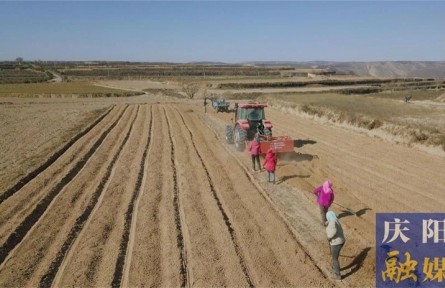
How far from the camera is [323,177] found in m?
13.2

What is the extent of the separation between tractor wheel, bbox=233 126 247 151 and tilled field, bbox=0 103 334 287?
0.71 metres

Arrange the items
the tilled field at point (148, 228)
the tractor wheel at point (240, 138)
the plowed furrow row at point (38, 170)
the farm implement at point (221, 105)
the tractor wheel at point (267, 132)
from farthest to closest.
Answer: the farm implement at point (221, 105) < the tractor wheel at point (240, 138) < the tractor wheel at point (267, 132) < the plowed furrow row at point (38, 170) < the tilled field at point (148, 228)

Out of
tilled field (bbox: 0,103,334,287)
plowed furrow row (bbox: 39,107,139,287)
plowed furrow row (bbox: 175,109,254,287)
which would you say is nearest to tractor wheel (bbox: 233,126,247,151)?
tilled field (bbox: 0,103,334,287)

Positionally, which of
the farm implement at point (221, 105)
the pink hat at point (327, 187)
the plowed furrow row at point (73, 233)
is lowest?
the plowed furrow row at point (73, 233)

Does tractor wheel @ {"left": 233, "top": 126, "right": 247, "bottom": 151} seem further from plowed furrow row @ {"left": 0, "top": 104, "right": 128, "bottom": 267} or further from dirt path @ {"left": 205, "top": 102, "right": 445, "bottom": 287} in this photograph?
plowed furrow row @ {"left": 0, "top": 104, "right": 128, "bottom": 267}

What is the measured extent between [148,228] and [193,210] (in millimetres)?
1461

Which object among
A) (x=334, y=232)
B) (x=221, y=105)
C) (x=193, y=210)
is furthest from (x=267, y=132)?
(x=221, y=105)

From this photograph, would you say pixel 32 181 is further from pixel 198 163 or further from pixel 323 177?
pixel 323 177

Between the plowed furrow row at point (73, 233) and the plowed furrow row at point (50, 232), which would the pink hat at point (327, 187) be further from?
the plowed furrow row at point (50, 232)

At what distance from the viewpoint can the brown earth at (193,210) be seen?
24.4 feet

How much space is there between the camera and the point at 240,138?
16438 mm

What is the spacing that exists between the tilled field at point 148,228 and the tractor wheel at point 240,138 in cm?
71

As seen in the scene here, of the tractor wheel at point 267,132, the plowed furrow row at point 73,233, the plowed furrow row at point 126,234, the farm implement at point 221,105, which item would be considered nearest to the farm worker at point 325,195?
the plowed furrow row at point 126,234

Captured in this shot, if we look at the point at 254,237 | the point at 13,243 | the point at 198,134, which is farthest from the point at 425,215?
the point at 198,134
